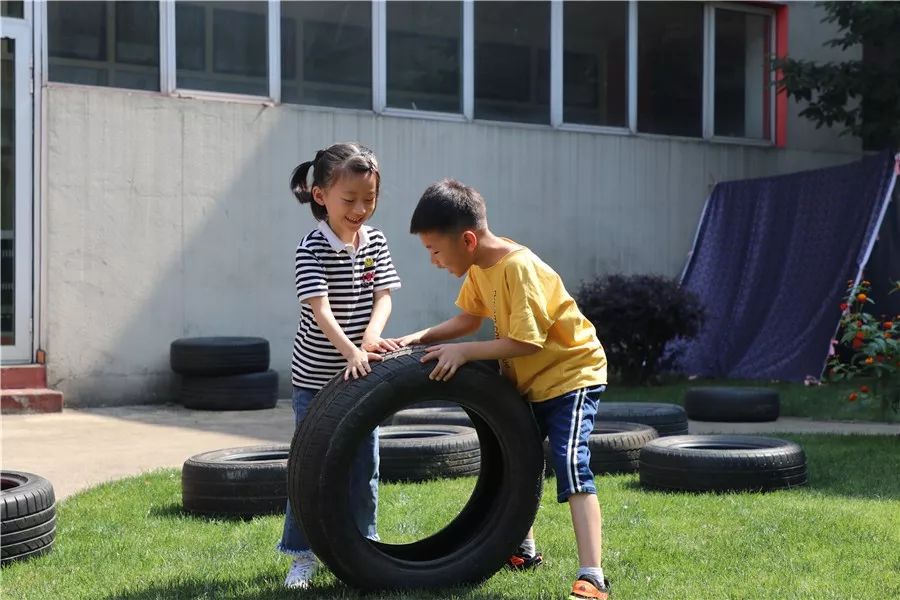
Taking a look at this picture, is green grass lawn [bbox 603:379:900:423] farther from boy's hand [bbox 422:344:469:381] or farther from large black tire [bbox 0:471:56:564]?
large black tire [bbox 0:471:56:564]

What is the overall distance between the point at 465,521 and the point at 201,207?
715 centimetres

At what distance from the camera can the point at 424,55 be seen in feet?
38.7

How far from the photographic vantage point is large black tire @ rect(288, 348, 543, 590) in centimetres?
354

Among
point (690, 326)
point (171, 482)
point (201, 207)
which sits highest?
point (201, 207)

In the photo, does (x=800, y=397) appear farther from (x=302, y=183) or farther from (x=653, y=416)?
(x=302, y=183)

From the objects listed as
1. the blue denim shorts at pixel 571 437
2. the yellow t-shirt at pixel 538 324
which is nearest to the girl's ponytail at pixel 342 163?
the yellow t-shirt at pixel 538 324

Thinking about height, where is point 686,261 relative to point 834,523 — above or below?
above

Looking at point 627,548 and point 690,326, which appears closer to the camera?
point 627,548

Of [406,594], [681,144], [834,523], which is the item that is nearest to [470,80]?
[681,144]

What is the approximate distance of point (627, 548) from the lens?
4.30m

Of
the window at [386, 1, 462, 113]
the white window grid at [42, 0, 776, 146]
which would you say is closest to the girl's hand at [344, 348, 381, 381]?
the white window grid at [42, 0, 776, 146]

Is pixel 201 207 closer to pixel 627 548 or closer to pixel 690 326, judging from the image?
pixel 690 326

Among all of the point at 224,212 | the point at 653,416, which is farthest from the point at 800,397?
the point at 224,212

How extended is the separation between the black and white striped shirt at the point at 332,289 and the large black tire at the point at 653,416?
129 inches
